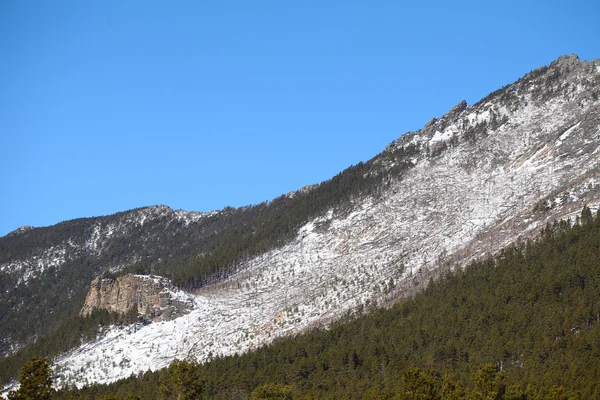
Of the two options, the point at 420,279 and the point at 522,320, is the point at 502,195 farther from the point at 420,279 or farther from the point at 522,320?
the point at 522,320

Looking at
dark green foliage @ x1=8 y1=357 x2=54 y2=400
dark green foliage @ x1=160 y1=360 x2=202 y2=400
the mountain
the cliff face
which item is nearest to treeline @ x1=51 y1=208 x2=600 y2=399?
dark green foliage @ x1=160 y1=360 x2=202 y2=400

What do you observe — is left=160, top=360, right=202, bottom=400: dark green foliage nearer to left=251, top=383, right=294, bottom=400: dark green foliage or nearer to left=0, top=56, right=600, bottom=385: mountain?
left=251, top=383, right=294, bottom=400: dark green foliage

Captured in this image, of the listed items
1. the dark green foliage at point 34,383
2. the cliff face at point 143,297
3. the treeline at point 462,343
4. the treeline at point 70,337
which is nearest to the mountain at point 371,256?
the cliff face at point 143,297

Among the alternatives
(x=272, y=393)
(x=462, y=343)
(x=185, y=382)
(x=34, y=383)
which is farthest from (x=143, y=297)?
(x=34, y=383)

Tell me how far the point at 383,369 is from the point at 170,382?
37730mm

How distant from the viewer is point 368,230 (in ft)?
616

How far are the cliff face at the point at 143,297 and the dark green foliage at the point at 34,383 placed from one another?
91281mm

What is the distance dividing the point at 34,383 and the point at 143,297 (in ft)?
326

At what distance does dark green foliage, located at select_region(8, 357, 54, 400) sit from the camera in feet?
248

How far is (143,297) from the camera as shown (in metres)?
175

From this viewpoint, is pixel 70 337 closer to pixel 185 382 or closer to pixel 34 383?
pixel 185 382

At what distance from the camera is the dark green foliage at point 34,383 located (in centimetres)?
7562

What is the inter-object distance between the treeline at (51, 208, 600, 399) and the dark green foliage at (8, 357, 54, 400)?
17.7 meters

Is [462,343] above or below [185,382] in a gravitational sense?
below
